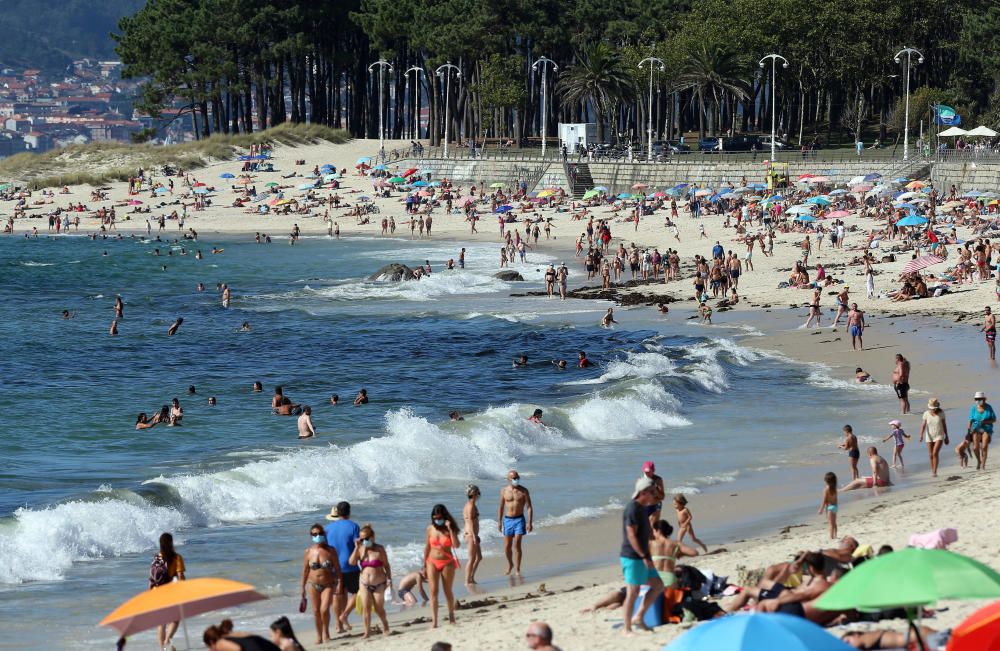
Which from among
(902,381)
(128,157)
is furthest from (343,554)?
(128,157)

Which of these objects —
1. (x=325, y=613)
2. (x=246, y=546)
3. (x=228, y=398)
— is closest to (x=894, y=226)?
(x=228, y=398)

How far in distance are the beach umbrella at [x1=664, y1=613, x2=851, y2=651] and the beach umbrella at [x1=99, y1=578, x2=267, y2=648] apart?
302 cm

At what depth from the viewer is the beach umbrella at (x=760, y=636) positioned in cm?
673

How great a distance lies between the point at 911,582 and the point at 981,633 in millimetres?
592

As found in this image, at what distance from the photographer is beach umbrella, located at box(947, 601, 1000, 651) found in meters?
7.78

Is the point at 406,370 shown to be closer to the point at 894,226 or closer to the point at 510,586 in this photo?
the point at 510,586

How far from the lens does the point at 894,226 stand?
45.0 m

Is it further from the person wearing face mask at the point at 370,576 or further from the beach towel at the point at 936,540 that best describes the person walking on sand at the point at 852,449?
the person wearing face mask at the point at 370,576

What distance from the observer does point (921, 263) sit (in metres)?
36.8

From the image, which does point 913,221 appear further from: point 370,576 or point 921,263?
point 370,576

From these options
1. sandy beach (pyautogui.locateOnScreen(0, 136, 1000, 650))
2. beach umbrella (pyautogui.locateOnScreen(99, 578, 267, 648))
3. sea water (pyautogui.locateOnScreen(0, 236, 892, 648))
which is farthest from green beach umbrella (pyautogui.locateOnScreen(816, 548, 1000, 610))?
sea water (pyautogui.locateOnScreen(0, 236, 892, 648))

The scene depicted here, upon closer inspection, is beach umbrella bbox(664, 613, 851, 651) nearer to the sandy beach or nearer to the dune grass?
the sandy beach

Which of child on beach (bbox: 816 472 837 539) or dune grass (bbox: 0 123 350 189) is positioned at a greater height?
dune grass (bbox: 0 123 350 189)

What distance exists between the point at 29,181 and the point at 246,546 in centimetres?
7496
